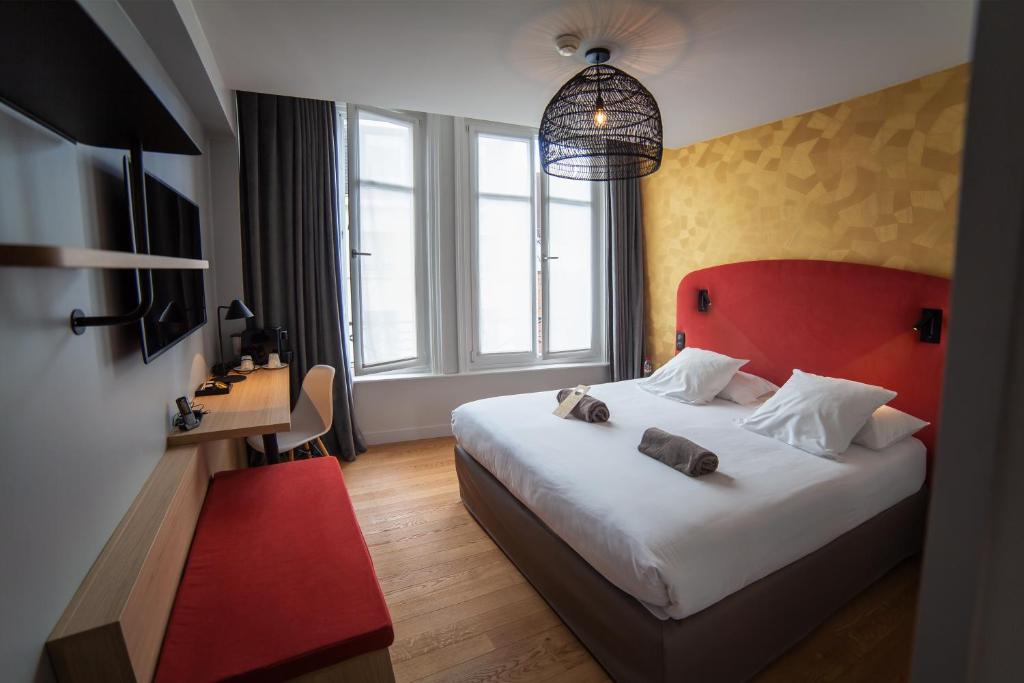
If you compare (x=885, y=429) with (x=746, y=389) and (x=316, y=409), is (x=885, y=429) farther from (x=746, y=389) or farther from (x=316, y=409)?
(x=316, y=409)

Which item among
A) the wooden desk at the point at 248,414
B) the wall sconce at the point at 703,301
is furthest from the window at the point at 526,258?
the wooden desk at the point at 248,414

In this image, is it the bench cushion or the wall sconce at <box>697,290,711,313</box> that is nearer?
the bench cushion

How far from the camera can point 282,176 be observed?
3.34 m

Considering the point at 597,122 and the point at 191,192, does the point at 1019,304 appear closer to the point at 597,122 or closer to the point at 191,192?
the point at 597,122

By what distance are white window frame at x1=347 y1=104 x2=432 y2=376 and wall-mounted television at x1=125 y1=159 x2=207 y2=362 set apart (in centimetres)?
135

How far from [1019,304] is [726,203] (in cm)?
358

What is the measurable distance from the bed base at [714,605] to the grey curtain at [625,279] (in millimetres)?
2483

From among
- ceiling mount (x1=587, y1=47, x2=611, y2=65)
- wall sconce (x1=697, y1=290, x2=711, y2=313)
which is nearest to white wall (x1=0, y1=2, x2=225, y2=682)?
ceiling mount (x1=587, y1=47, x2=611, y2=65)

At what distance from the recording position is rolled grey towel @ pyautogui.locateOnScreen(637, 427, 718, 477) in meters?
1.90

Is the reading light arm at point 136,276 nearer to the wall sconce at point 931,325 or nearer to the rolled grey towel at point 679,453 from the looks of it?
the rolled grey towel at point 679,453

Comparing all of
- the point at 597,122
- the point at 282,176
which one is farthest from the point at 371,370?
the point at 597,122

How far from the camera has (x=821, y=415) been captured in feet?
7.57

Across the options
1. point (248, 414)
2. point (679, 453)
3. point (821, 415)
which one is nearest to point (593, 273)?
point (821, 415)

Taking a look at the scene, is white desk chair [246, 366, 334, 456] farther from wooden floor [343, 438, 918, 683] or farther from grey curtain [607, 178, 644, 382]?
grey curtain [607, 178, 644, 382]
